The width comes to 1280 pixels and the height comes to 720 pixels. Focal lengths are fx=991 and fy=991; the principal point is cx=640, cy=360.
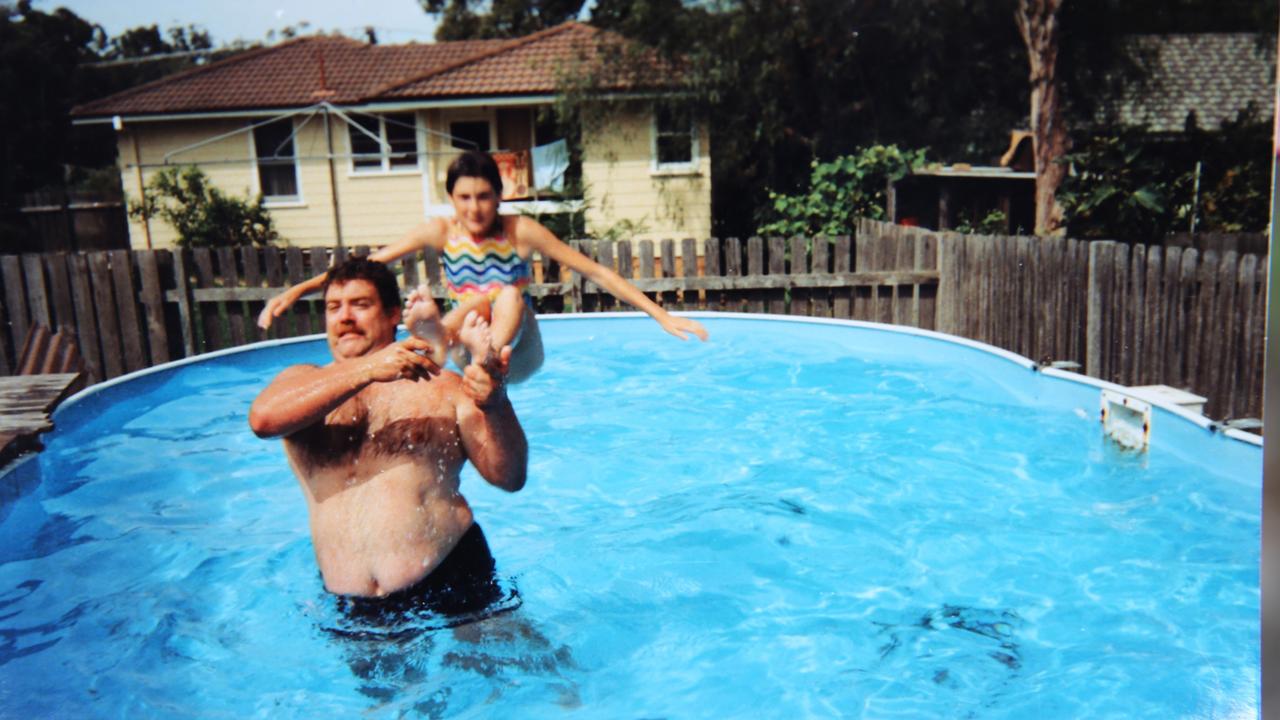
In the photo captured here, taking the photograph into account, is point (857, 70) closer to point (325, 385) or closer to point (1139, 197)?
point (1139, 197)

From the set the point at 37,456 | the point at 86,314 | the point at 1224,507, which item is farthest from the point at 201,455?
the point at 1224,507

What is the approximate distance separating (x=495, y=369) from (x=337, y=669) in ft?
5.29

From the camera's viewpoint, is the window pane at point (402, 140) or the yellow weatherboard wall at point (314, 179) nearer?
the yellow weatherboard wall at point (314, 179)

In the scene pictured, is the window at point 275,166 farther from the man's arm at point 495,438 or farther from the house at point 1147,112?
the man's arm at point 495,438

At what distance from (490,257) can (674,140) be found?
14.0 m

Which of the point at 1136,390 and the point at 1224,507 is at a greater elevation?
the point at 1136,390

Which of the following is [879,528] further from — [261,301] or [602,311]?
[261,301]

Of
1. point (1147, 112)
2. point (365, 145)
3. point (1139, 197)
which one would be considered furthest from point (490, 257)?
point (1147, 112)

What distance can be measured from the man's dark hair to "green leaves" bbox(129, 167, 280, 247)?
16481 mm

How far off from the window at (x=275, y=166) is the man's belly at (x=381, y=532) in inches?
712

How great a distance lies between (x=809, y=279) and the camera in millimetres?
10555

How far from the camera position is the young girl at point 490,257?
5.16 metres

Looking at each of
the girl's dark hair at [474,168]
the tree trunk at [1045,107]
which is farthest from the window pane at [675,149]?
the girl's dark hair at [474,168]

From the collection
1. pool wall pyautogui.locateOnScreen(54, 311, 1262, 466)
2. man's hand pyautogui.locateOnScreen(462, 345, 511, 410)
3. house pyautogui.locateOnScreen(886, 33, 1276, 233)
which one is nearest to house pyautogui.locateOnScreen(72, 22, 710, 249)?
house pyautogui.locateOnScreen(886, 33, 1276, 233)
